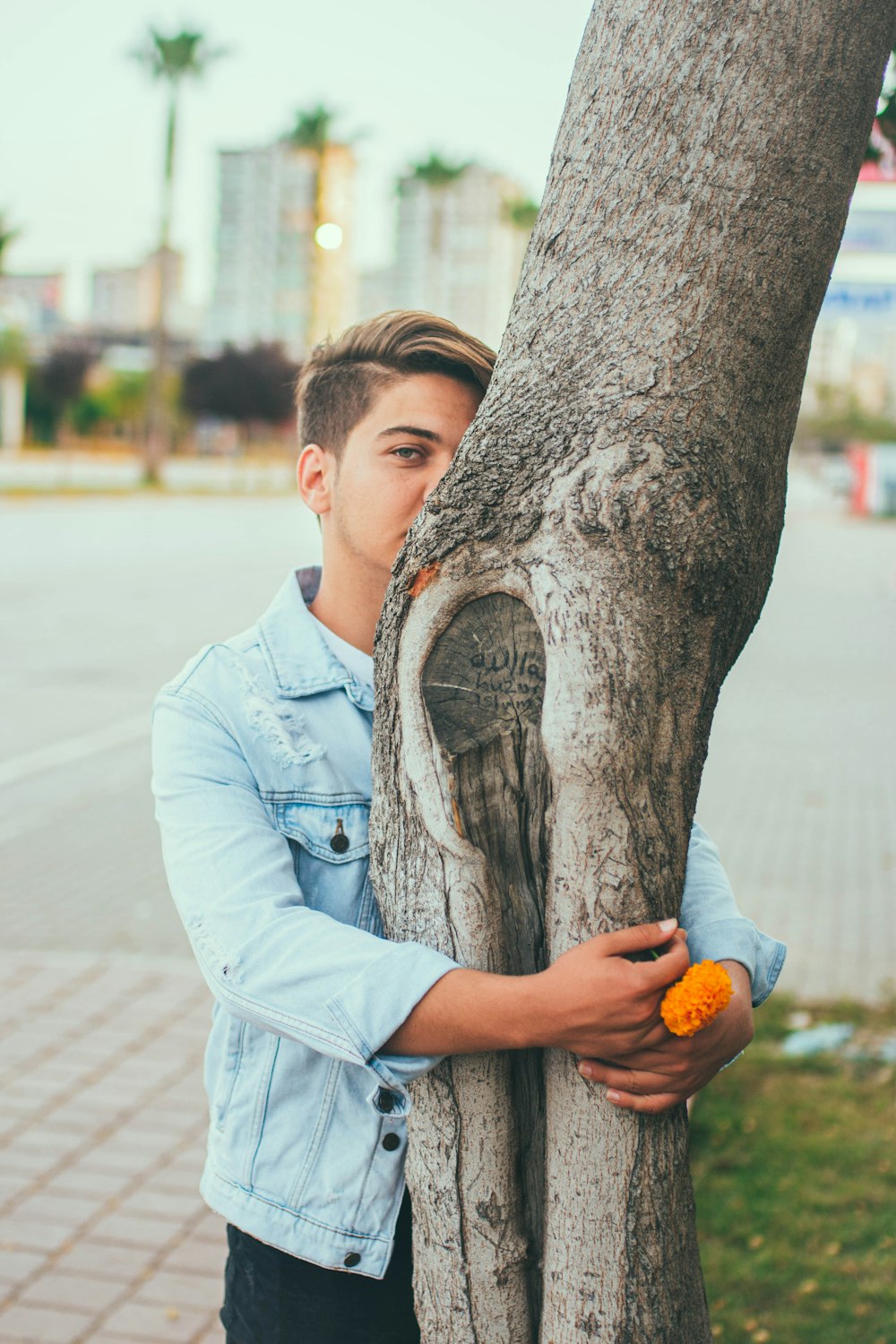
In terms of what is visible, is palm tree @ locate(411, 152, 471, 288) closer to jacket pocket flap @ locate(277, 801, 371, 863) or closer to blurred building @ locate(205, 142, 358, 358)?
blurred building @ locate(205, 142, 358, 358)

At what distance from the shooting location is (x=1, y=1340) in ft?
10.5

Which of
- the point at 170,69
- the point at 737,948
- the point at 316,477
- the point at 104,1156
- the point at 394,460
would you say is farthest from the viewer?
the point at 170,69

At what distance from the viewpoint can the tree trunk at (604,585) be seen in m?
1.48

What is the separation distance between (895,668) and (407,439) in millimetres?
12968

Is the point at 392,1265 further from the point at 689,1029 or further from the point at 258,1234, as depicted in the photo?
the point at 689,1029

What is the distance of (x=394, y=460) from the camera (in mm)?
1864

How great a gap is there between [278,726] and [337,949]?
34 cm

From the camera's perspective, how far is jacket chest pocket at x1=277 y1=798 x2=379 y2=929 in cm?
178

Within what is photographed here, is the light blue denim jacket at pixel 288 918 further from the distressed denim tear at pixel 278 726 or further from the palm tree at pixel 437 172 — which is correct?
the palm tree at pixel 437 172

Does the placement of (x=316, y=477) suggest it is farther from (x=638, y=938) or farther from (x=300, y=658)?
(x=638, y=938)

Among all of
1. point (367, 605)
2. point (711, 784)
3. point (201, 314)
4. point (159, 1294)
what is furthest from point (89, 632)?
point (201, 314)

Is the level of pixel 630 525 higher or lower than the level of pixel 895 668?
higher

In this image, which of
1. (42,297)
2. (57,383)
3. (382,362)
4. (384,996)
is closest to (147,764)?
(382,362)

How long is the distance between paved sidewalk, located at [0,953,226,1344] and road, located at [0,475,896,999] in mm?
567
